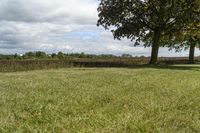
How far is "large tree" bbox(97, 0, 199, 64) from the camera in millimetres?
43562

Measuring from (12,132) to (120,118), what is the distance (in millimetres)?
2511

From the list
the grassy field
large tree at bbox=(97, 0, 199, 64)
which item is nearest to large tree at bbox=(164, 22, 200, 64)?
large tree at bbox=(97, 0, 199, 64)

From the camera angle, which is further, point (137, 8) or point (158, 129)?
point (137, 8)

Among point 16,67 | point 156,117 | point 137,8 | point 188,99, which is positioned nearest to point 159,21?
point 137,8

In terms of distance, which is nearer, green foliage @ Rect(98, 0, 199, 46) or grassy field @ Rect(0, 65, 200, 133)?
grassy field @ Rect(0, 65, 200, 133)

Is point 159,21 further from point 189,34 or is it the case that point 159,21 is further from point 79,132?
point 79,132

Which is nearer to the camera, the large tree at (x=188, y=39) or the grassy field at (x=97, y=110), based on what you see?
the grassy field at (x=97, y=110)

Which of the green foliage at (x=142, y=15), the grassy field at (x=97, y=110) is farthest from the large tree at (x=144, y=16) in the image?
the grassy field at (x=97, y=110)

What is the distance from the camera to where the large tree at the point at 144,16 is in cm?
4356

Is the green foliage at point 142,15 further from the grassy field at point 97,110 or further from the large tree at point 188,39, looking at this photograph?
the grassy field at point 97,110

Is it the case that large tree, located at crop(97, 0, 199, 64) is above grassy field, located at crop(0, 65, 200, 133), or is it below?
above

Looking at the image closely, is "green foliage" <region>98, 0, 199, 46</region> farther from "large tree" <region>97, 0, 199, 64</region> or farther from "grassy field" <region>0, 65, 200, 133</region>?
"grassy field" <region>0, 65, 200, 133</region>

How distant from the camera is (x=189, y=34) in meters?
48.3

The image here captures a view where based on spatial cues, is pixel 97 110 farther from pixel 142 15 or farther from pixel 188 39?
pixel 188 39
